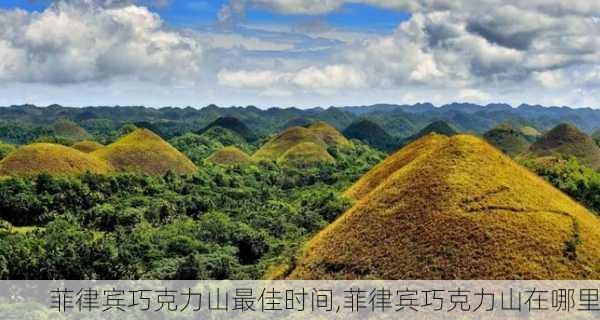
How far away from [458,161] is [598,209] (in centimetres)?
1596

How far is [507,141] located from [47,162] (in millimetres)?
90237

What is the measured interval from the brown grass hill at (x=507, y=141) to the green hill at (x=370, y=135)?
27.3 metres

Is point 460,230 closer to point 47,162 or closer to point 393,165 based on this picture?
point 393,165

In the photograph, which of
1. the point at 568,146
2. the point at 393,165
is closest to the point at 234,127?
the point at 568,146

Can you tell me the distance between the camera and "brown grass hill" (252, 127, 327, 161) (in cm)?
11253

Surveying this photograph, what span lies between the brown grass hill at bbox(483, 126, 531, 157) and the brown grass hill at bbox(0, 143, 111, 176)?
256ft

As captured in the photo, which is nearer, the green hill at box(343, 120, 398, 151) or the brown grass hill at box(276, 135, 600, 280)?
the brown grass hill at box(276, 135, 600, 280)

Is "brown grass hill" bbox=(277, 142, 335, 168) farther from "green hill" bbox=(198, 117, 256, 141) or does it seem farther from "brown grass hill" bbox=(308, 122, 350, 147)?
"green hill" bbox=(198, 117, 256, 141)

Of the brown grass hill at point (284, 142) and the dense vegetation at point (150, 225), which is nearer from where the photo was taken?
the dense vegetation at point (150, 225)

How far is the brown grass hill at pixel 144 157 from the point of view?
8050cm

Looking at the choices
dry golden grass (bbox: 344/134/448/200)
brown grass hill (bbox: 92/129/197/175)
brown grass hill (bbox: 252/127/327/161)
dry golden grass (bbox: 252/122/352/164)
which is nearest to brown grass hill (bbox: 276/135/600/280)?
dry golden grass (bbox: 344/134/448/200)

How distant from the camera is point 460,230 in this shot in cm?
2881

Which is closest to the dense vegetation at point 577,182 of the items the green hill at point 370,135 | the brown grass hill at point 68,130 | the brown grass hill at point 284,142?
the brown grass hill at point 284,142

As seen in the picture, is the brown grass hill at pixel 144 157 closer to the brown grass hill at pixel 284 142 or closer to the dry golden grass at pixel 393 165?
the brown grass hill at pixel 284 142
